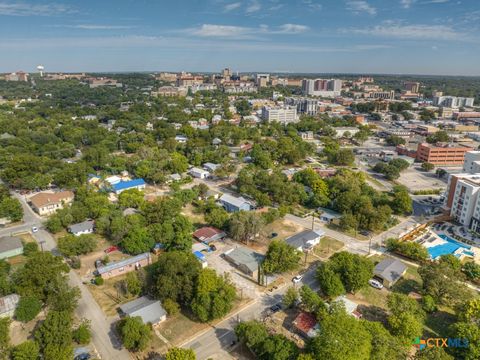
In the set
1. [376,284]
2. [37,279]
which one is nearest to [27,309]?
[37,279]

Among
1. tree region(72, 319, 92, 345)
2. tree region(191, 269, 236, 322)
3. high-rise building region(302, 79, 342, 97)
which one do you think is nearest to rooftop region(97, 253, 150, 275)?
tree region(72, 319, 92, 345)

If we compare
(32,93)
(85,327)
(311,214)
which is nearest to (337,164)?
(311,214)

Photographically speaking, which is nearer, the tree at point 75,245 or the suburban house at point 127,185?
the tree at point 75,245

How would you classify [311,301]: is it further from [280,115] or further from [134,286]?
[280,115]

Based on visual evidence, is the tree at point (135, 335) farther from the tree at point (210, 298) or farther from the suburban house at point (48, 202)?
the suburban house at point (48, 202)

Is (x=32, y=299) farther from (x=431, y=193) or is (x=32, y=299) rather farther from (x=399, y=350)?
(x=431, y=193)

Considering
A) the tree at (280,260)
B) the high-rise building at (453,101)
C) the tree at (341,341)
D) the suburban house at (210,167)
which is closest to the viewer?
the tree at (341,341)

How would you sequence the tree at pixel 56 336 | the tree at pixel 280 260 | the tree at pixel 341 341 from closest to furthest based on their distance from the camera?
1. the tree at pixel 341 341
2. the tree at pixel 56 336
3. the tree at pixel 280 260

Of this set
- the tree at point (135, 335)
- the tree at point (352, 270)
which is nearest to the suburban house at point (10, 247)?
the tree at point (135, 335)
